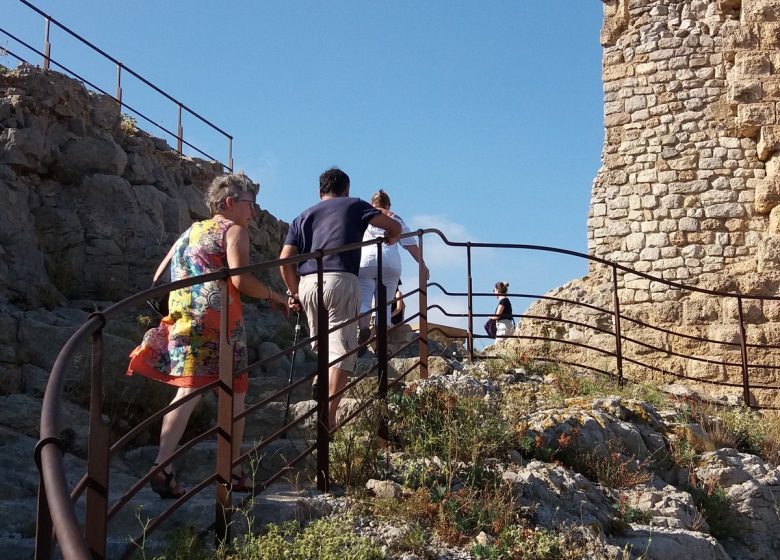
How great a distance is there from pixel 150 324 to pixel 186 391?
571cm

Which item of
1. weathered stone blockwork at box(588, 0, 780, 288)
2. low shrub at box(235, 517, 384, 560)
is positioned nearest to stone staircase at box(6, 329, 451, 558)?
low shrub at box(235, 517, 384, 560)

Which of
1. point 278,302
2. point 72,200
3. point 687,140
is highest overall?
point 687,140

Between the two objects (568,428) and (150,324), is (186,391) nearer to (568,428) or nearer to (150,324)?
(568,428)

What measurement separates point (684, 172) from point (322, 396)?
7152 mm

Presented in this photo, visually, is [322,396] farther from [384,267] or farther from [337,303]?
[384,267]

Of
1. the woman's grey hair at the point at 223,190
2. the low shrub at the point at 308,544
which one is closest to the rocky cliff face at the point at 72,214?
the woman's grey hair at the point at 223,190

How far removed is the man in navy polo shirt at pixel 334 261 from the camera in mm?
5629

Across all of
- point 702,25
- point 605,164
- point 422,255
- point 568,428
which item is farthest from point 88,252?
point 702,25

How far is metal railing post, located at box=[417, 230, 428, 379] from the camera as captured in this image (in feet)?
22.0

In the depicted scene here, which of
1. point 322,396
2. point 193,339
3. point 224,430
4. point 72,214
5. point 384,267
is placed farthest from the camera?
point 72,214

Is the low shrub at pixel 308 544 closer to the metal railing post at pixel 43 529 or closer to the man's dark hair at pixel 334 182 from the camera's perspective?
the metal railing post at pixel 43 529

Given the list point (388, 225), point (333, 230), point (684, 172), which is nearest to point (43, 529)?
point (333, 230)

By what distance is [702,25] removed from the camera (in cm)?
1093

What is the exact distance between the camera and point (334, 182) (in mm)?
6078
